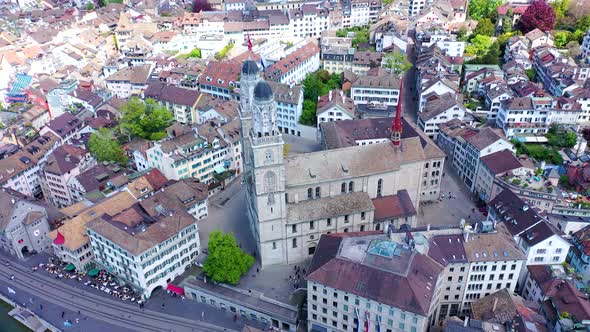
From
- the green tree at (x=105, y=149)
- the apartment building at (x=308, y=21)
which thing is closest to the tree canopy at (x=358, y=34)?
the apartment building at (x=308, y=21)

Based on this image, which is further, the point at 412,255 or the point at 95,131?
the point at 95,131

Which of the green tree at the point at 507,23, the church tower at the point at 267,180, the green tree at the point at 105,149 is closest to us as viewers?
the church tower at the point at 267,180

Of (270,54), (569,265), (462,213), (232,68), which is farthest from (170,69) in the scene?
(569,265)

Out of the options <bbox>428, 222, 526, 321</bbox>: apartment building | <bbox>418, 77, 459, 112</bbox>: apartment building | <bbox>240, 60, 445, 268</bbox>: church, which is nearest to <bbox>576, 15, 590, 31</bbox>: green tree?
<bbox>418, 77, 459, 112</bbox>: apartment building

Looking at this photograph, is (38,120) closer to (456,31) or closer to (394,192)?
(394,192)

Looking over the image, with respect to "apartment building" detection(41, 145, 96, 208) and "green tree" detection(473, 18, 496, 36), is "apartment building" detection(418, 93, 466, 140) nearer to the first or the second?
"green tree" detection(473, 18, 496, 36)

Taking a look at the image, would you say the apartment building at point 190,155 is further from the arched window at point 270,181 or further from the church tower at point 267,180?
the arched window at point 270,181

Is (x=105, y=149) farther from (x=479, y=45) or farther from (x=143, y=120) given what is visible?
(x=479, y=45)
